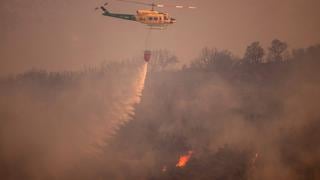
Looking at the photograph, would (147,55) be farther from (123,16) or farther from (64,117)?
(64,117)

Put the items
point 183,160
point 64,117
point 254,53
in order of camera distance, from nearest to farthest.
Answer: point 183,160, point 254,53, point 64,117

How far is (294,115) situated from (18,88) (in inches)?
141

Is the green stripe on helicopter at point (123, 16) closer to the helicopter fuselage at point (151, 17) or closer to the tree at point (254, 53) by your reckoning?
the helicopter fuselage at point (151, 17)

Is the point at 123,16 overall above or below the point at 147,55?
above

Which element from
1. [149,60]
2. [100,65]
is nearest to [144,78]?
[149,60]

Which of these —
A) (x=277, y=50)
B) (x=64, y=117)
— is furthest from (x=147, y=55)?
(x=277, y=50)

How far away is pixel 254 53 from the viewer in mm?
5258

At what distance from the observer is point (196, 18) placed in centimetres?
546

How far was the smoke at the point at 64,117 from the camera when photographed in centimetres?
534

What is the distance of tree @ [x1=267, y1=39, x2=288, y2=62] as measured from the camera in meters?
5.18

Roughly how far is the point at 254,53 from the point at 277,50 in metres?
0.29

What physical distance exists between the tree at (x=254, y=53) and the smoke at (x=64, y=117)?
1.33 m

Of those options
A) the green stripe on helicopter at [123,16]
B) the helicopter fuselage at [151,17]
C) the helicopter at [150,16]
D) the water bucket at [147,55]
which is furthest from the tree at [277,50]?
the green stripe on helicopter at [123,16]

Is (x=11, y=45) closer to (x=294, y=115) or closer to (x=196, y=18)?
(x=196, y=18)
